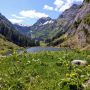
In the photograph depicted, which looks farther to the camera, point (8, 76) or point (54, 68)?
point (54, 68)

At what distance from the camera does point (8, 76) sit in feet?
72.4

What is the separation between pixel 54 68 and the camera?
24.9m

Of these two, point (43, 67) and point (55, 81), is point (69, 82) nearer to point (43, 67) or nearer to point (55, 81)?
point (55, 81)

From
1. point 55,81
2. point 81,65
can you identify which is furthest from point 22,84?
point 81,65

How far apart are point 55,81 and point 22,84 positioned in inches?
96.3

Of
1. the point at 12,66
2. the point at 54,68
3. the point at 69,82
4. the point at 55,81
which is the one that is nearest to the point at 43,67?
the point at 54,68

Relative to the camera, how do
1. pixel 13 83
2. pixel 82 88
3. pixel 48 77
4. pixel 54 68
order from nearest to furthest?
1. pixel 82 88
2. pixel 13 83
3. pixel 48 77
4. pixel 54 68

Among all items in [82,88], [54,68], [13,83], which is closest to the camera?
[82,88]

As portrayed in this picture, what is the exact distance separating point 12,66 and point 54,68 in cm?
393

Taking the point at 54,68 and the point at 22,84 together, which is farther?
the point at 54,68

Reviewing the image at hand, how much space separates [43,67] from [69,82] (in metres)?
6.86

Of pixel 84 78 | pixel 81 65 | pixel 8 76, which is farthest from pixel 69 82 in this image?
pixel 81 65

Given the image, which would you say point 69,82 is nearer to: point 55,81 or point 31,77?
point 55,81

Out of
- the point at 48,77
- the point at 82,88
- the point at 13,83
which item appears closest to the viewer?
the point at 82,88
